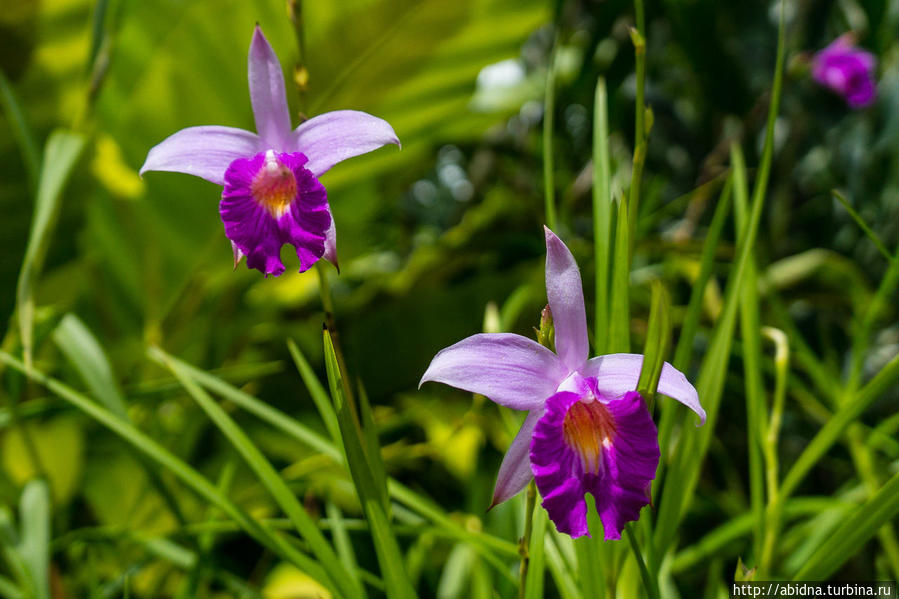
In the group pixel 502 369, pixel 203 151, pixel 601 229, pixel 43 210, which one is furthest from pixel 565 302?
pixel 43 210

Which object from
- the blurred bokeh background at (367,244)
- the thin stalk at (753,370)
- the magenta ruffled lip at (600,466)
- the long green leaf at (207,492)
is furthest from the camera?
the blurred bokeh background at (367,244)

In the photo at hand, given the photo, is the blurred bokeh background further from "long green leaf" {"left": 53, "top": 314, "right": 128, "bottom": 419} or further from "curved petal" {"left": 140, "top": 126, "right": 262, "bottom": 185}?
"curved petal" {"left": 140, "top": 126, "right": 262, "bottom": 185}

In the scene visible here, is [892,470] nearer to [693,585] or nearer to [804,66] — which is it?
[693,585]

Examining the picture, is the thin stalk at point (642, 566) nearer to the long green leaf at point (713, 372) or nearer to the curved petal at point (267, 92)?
the long green leaf at point (713, 372)

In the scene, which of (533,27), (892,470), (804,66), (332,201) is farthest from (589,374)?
(804,66)

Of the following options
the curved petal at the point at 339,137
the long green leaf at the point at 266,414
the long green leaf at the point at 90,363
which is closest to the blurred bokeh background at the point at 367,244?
the long green leaf at the point at 90,363

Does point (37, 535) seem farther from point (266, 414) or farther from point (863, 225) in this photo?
point (863, 225)
